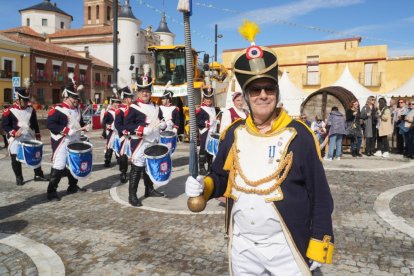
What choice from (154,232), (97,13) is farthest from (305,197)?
(97,13)

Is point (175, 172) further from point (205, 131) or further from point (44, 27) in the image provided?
point (44, 27)

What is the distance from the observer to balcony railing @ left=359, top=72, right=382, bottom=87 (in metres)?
28.8

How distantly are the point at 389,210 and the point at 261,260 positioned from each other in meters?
4.63

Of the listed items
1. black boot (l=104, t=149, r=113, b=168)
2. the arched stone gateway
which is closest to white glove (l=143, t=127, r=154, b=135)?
black boot (l=104, t=149, r=113, b=168)

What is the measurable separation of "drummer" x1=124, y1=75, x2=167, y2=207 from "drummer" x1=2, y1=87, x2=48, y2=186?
2.75 m

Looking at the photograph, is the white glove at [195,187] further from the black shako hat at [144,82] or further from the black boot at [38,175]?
the black boot at [38,175]

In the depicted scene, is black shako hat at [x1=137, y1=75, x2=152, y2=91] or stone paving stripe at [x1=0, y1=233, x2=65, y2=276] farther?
black shako hat at [x1=137, y1=75, x2=152, y2=91]

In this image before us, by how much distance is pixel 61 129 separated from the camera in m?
6.68

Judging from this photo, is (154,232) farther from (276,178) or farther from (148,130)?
(276,178)

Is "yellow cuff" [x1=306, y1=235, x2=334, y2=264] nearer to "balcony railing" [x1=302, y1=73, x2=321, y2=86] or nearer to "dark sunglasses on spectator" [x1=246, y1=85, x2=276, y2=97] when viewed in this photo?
"dark sunglasses on spectator" [x1=246, y1=85, x2=276, y2=97]

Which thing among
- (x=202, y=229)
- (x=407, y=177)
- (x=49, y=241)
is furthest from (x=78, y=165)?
(x=407, y=177)

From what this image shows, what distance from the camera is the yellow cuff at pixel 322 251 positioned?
198 cm

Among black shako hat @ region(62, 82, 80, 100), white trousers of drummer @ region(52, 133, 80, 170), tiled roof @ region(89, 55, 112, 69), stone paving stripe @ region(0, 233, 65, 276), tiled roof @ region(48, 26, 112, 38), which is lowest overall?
stone paving stripe @ region(0, 233, 65, 276)

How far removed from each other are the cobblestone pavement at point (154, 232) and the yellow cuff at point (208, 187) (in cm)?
166
